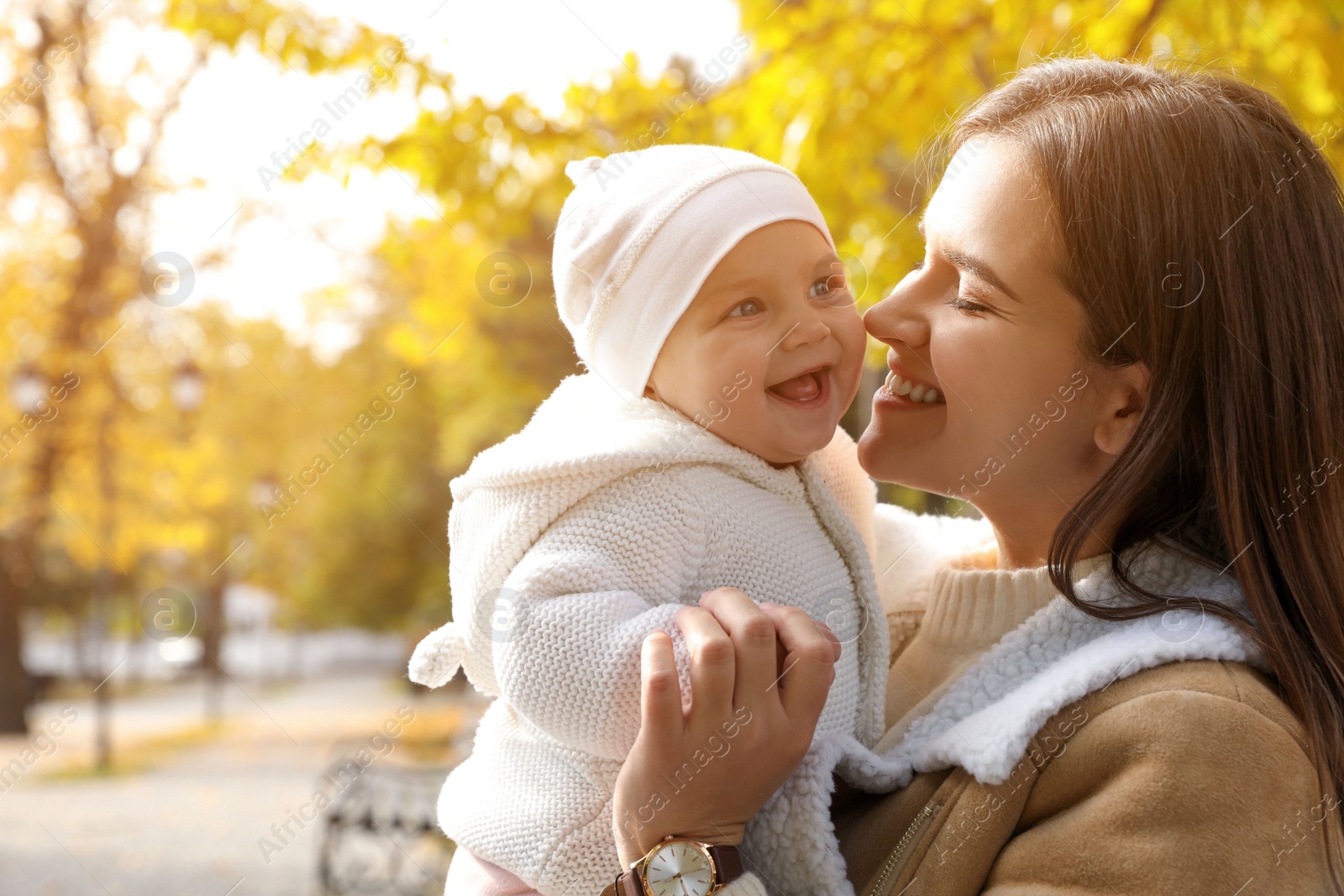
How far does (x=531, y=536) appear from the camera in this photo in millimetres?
1562

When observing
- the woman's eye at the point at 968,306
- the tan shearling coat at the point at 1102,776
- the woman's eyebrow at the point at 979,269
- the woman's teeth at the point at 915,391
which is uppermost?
the woman's eyebrow at the point at 979,269

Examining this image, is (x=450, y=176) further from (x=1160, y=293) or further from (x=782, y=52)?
(x=1160, y=293)

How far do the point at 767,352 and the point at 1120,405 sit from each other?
499 mm

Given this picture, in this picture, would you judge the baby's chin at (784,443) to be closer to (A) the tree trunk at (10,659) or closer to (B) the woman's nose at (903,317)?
(B) the woman's nose at (903,317)

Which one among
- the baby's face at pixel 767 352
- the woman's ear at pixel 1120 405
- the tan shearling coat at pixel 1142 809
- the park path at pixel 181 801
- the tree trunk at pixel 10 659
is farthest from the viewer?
the tree trunk at pixel 10 659

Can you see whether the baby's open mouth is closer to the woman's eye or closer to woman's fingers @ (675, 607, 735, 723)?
the woman's eye

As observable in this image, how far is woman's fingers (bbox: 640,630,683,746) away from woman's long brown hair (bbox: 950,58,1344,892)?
1.91ft

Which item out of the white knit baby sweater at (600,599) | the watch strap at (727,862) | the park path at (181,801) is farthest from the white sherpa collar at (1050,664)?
the park path at (181,801)

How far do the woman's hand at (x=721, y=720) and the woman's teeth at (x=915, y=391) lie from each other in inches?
20.9

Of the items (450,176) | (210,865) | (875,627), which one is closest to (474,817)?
(875,627)

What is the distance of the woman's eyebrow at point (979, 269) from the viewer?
5.27ft

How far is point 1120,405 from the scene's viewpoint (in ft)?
5.34

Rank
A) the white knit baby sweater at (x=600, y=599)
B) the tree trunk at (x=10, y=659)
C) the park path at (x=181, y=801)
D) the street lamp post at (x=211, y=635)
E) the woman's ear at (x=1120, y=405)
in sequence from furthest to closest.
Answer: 1. the tree trunk at (x=10, y=659)
2. the street lamp post at (x=211, y=635)
3. the park path at (x=181, y=801)
4. the woman's ear at (x=1120, y=405)
5. the white knit baby sweater at (x=600, y=599)

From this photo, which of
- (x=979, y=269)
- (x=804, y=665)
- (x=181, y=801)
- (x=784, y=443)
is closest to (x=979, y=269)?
(x=979, y=269)
